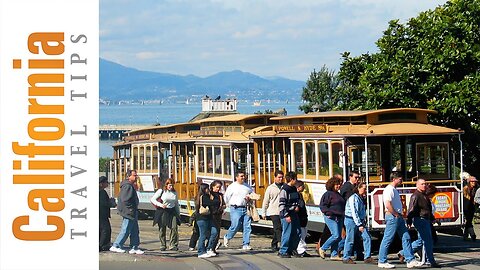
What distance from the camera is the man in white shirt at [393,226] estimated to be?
58.9 ft

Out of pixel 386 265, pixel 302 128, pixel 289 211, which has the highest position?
pixel 302 128

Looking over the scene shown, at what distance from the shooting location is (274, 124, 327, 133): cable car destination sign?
2238 centimetres

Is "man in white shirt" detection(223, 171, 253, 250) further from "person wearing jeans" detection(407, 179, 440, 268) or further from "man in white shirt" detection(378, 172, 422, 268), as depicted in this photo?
"person wearing jeans" detection(407, 179, 440, 268)

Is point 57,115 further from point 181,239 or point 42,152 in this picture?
point 181,239

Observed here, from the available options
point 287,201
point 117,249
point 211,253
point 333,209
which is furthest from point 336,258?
point 117,249

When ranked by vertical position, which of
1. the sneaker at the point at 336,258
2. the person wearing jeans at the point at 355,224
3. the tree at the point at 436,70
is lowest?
the sneaker at the point at 336,258

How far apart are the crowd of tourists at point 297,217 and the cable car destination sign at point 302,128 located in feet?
7.02

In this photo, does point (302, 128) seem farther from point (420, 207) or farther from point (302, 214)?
point (420, 207)

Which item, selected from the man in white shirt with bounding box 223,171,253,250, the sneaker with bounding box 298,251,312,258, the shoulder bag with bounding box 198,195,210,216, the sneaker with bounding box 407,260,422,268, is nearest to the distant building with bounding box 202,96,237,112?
the man in white shirt with bounding box 223,171,253,250

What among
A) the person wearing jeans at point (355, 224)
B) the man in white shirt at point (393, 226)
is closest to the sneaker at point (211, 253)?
the person wearing jeans at point (355, 224)

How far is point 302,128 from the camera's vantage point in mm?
23234

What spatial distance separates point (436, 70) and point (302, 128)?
21.1 feet

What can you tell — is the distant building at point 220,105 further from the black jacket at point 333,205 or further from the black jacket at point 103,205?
the black jacket at point 333,205

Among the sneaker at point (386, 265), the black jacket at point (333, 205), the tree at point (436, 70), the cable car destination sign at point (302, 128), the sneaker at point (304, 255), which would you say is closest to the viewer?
the sneaker at point (386, 265)
